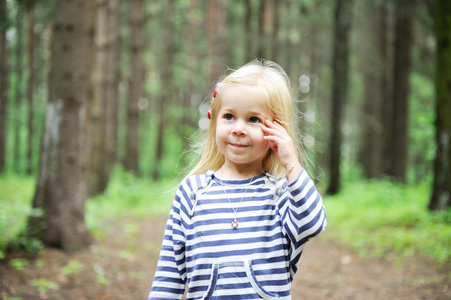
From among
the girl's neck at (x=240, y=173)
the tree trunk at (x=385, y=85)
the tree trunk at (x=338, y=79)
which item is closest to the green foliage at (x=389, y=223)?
the tree trunk at (x=338, y=79)

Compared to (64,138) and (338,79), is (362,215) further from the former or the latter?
(64,138)

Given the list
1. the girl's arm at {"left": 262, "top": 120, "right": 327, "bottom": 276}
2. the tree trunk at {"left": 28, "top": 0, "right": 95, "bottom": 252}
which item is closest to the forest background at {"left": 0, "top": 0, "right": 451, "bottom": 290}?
the tree trunk at {"left": 28, "top": 0, "right": 95, "bottom": 252}

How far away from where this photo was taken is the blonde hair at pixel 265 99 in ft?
6.78

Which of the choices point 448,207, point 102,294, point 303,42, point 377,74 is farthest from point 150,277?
point 303,42

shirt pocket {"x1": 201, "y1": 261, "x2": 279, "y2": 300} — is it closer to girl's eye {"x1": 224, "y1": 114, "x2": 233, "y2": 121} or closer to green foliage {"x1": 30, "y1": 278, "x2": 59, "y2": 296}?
girl's eye {"x1": 224, "y1": 114, "x2": 233, "y2": 121}

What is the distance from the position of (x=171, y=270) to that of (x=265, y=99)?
951mm

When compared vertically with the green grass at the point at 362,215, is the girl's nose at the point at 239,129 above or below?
above

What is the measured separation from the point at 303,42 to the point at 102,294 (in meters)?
22.9

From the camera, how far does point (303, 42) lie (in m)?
25.6

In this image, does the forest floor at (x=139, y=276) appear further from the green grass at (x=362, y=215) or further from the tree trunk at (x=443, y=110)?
the tree trunk at (x=443, y=110)

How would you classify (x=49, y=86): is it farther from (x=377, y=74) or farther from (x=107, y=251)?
(x=377, y=74)

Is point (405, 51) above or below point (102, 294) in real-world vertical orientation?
above

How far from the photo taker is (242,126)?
202cm

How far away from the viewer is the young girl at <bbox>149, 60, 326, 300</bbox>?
1878 millimetres
